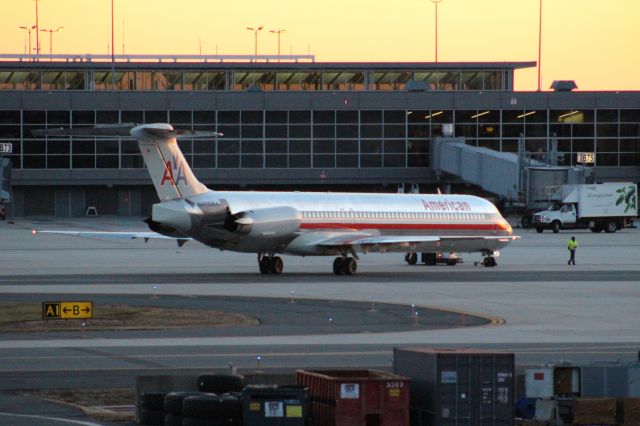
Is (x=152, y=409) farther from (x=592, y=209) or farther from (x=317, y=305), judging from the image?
(x=592, y=209)

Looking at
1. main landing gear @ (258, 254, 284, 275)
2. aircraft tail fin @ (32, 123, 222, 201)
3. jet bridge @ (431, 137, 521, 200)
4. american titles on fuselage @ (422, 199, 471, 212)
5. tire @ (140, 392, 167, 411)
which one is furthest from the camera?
jet bridge @ (431, 137, 521, 200)

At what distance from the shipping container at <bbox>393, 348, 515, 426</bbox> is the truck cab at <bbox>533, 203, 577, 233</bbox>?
79.6m

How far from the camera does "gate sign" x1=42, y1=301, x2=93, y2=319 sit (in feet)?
108

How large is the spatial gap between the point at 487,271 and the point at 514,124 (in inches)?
2214

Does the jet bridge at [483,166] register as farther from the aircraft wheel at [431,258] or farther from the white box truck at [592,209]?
the aircraft wheel at [431,258]

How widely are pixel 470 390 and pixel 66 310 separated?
16.9 meters

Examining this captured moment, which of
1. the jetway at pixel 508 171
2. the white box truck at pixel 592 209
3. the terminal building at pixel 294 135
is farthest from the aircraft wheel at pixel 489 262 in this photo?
the terminal building at pixel 294 135

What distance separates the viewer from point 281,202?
5366cm

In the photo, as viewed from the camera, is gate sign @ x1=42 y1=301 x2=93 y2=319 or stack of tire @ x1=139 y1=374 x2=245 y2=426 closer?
stack of tire @ x1=139 y1=374 x2=245 y2=426

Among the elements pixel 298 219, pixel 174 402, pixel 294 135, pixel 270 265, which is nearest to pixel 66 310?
pixel 174 402

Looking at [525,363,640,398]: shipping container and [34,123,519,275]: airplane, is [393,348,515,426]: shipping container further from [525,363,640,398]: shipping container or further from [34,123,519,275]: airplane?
[34,123,519,275]: airplane

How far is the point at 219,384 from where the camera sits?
20141mm

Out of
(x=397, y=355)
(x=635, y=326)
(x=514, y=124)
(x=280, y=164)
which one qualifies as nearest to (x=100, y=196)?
(x=280, y=164)

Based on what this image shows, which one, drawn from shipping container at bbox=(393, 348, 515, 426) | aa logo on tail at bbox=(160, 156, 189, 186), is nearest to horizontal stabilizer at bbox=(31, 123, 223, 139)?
aa logo on tail at bbox=(160, 156, 189, 186)
